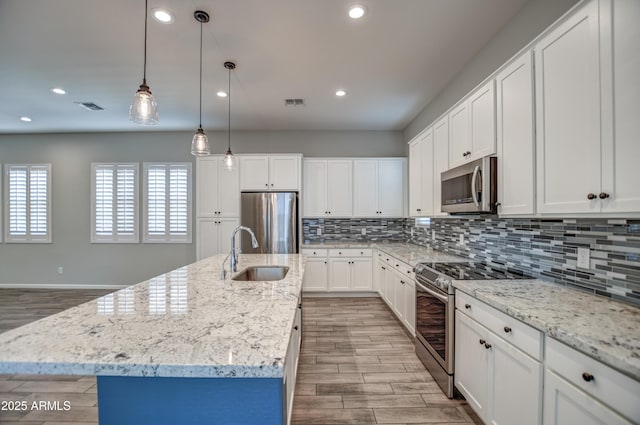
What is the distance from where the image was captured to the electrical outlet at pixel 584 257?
5.40ft

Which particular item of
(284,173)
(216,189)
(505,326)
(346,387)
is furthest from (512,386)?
(216,189)

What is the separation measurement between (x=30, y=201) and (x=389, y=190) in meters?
6.70

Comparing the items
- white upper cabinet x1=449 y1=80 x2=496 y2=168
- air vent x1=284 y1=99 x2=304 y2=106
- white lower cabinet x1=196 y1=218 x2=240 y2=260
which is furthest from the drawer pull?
white lower cabinet x1=196 y1=218 x2=240 y2=260

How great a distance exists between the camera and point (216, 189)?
4633mm

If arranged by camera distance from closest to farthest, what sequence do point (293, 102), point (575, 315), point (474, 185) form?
point (575, 315)
point (474, 185)
point (293, 102)

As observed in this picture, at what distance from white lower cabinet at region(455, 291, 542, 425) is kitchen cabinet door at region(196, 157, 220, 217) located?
394cm

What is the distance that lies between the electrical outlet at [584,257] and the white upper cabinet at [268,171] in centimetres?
360

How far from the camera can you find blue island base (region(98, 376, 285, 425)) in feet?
3.19

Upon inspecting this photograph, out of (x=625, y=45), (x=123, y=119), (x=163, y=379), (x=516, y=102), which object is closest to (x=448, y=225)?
(x=516, y=102)

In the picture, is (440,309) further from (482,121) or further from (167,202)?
(167,202)

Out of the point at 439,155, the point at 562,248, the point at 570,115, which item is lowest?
the point at 562,248

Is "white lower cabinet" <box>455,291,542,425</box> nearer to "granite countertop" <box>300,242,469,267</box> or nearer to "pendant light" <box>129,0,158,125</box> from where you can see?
"granite countertop" <box>300,242,469,267</box>

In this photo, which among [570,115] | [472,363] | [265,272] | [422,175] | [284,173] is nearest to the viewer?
[570,115]

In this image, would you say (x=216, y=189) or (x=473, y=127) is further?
(x=216, y=189)
